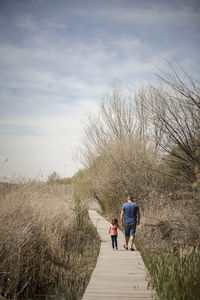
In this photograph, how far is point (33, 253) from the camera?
5492 mm

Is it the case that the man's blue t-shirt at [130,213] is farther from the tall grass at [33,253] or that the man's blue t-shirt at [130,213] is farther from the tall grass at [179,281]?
the tall grass at [179,281]

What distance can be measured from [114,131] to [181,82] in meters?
10.3

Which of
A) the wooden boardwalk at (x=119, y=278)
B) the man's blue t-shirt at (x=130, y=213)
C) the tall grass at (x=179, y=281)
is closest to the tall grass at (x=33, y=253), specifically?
the wooden boardwalk at (x=119, y=278)

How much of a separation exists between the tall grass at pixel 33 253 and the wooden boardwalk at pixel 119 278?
0.47 metres

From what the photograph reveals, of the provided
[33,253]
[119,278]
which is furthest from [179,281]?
[33,253]

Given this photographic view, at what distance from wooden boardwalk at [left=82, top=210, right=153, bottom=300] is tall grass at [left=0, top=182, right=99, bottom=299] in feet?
1.54

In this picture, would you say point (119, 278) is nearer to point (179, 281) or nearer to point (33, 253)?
point (179, 281)

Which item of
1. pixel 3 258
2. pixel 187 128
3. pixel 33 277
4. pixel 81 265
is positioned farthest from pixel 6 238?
pixel 187 128

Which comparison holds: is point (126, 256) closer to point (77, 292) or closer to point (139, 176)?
point (77, 292)

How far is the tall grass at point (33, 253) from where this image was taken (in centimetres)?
492

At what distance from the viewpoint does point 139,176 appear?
12406 millimetres

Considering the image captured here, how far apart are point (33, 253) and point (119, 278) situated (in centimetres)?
186

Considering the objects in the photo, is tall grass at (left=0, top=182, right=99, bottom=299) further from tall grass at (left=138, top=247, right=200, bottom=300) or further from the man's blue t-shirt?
tall grass at (left=138, top=247, right=200, bottom=300)

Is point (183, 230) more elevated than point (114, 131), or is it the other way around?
point (114, 131)
